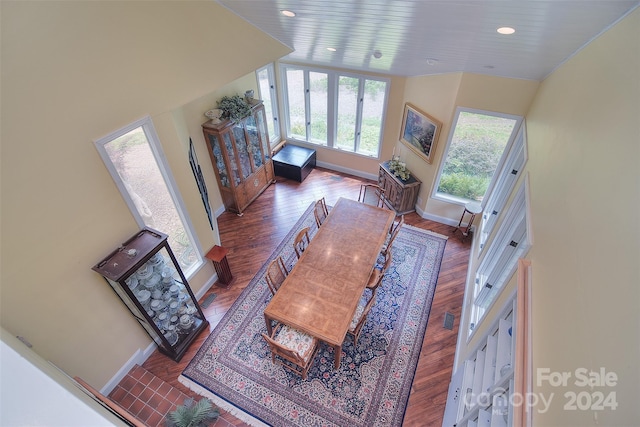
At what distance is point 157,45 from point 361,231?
3.08 meters

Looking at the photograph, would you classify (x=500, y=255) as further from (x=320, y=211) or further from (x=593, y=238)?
(x=320, y=211)

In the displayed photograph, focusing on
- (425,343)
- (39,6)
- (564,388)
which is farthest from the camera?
(425,343)

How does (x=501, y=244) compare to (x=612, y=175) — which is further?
(x=501, y=244)

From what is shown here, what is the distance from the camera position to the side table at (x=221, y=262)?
4.21 metres

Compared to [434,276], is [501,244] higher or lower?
higher

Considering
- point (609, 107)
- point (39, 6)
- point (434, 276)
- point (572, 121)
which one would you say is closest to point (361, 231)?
point (434, 276)

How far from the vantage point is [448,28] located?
2.48 meters

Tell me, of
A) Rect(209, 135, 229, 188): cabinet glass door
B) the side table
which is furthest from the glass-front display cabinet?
Rect(209, 135, 229, 188): cabinet glass door

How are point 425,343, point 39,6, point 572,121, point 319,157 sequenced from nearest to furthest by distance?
point 39,6, point 572,121, point 425,343, point 319,157

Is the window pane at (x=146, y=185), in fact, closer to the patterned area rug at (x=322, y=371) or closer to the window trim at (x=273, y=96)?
the patterned area rug at (x=322, y=371)

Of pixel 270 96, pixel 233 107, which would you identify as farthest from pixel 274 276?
pixel 270 96

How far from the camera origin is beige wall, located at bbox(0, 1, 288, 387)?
2.03 meters

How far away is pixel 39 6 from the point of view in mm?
1896

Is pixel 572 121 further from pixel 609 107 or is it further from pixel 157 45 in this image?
pixel 157 45
